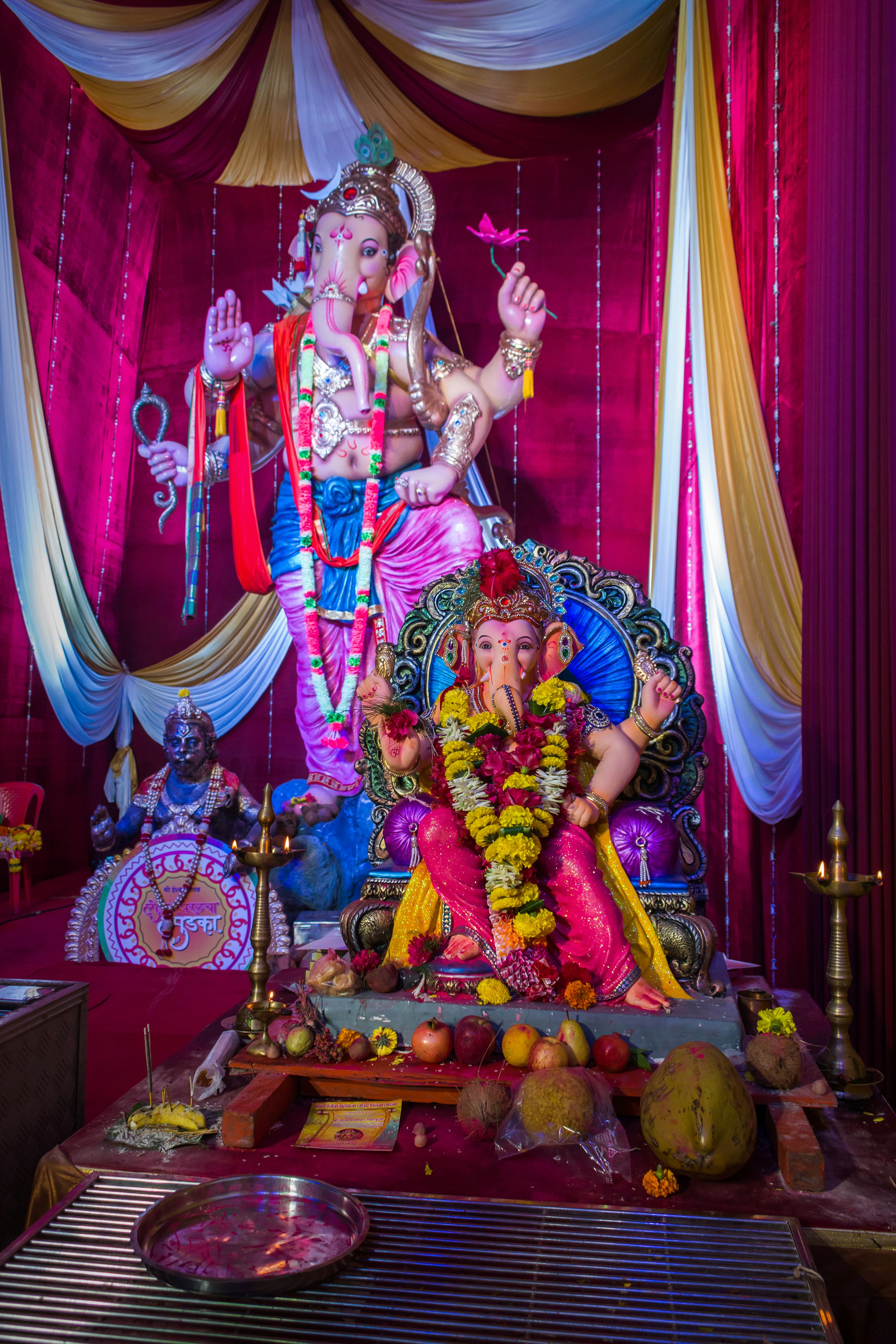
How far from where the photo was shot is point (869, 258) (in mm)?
3068

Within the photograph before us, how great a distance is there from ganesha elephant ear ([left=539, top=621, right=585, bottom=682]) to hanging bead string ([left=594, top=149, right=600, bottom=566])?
3233 millimetres

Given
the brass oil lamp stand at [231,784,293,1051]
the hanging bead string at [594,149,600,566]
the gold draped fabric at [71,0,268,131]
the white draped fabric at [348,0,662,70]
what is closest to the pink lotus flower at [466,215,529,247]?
the hanging bead string at [594,149,600,566]

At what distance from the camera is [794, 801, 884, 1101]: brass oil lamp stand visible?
8.21 feet

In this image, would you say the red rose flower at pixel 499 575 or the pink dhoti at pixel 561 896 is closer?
the pink dhoti at pixel 561 896

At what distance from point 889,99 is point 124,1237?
11.5 feet

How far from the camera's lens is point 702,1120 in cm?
205

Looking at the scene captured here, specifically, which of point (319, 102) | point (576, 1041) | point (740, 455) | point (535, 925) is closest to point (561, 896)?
point (535, 925)

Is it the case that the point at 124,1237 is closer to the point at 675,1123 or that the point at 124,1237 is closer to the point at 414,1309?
the point at 414,1309

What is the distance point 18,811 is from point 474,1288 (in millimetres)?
4908

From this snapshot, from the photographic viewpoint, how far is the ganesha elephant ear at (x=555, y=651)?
3311 millimetres

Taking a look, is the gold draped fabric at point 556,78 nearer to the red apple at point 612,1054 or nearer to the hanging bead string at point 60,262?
the hanging bead string at point 60,262

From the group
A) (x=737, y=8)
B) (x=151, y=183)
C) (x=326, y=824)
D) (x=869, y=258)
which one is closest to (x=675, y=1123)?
(x=869, y=258)

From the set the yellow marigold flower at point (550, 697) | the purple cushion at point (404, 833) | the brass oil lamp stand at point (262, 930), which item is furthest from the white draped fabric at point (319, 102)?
the brass oil lamp stand at point (262, 930)

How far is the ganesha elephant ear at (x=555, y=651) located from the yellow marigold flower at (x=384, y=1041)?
125cm
